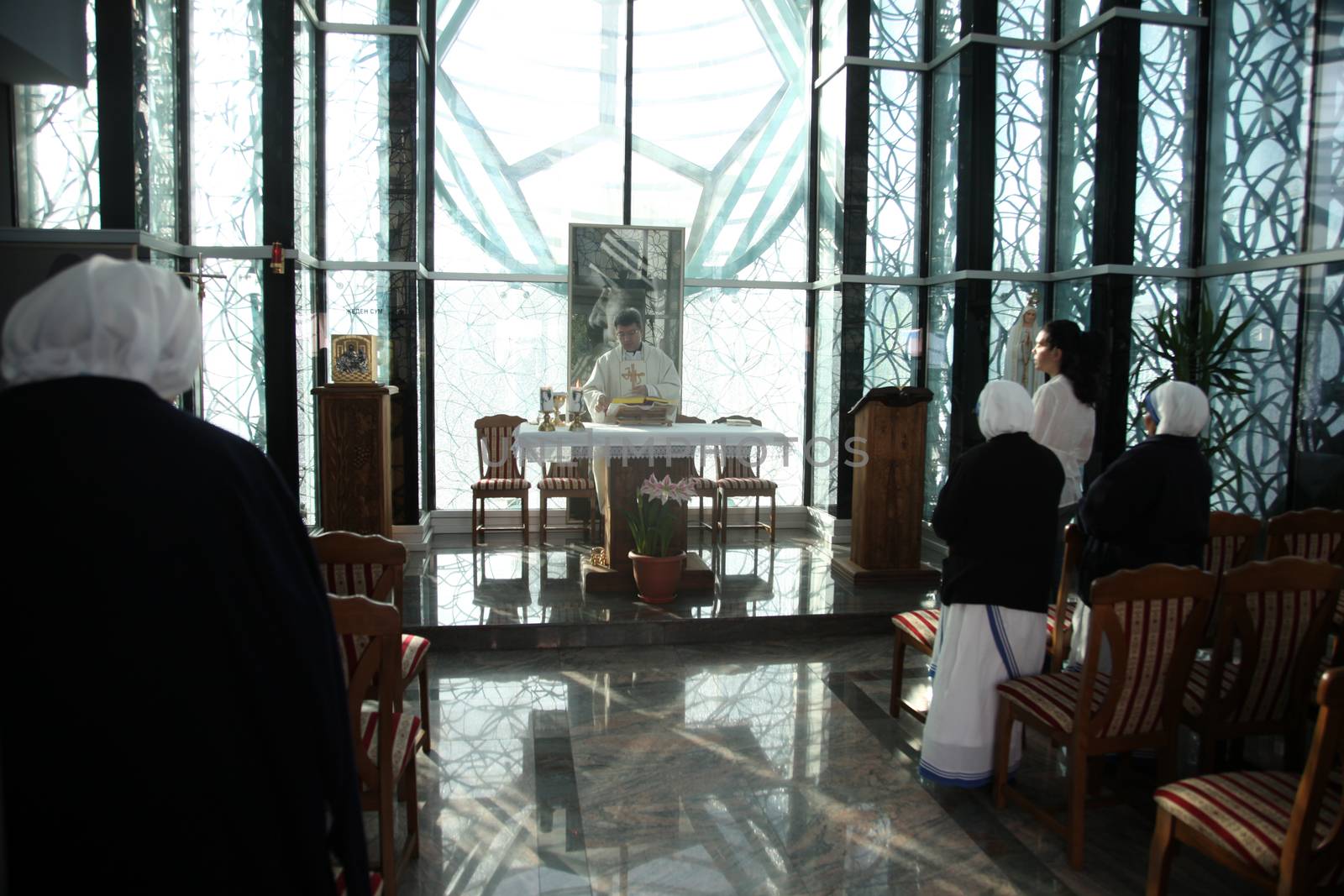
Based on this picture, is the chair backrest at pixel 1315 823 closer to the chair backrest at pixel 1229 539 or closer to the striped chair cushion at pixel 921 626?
the striped chair cushion at pixel 921 626

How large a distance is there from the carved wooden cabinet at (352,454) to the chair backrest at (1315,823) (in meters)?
5.48

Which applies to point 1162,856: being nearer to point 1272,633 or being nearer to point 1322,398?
point 1272,633

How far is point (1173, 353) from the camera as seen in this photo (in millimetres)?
5914

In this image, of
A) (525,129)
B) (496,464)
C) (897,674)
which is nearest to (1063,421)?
(897,674)

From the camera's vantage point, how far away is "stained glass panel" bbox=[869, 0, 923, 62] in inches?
311

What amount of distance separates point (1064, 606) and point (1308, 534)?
1353 millimetres

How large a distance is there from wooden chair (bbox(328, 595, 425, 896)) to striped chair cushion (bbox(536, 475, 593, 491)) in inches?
175

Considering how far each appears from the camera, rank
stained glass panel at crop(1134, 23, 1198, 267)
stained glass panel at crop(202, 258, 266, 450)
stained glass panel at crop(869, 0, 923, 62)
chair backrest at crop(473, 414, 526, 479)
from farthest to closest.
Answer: stained glass panel at crop(869, 0, 923, 62) → chair backrest at crop(473, 414, 526, 479) → stained glass panel at crop(1134, 23, 1198, 267) → stained glass panel at crop(202, 258, 266, 450)

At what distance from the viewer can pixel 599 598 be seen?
5.94 meters

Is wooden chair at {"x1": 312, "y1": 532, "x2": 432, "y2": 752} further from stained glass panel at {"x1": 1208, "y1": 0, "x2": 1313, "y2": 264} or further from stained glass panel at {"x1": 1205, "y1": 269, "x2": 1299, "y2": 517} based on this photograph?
stained glass panel at {"x1": 1208, "y1": 0, "x2": 1313, "y2": 264}

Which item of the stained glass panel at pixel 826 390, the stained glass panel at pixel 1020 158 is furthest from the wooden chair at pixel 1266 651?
the stained glass panel at pixel 826 390

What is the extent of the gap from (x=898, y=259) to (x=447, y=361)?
4.08 metres

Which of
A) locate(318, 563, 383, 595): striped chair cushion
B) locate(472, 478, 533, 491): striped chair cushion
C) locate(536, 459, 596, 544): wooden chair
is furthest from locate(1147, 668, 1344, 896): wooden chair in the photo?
locate(472, 478, 533, 491): striped chair cushion

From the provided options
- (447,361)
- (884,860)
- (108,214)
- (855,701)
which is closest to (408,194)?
(447,361)
